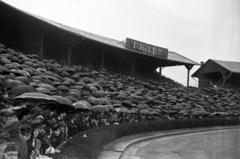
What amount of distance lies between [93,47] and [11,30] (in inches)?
344

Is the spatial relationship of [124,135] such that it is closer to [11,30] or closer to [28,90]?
[28,90]

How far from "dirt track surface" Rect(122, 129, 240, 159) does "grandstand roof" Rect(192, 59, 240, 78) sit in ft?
78.0

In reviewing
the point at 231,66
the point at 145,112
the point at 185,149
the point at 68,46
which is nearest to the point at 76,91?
the point at 145,112

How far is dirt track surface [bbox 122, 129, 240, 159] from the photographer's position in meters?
12.1

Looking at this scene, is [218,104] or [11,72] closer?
[11,72]

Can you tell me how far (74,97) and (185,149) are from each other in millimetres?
5893

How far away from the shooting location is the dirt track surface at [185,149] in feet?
39.7

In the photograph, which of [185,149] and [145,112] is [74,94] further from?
[185,149]

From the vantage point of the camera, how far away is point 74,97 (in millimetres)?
11914

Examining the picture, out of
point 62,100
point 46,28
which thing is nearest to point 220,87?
point 46,28

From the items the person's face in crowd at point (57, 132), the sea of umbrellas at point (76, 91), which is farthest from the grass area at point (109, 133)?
the sea of umbrellas at point (76, 91)

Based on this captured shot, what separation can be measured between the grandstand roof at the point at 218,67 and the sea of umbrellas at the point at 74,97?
802 cm

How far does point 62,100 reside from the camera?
28.2 feet

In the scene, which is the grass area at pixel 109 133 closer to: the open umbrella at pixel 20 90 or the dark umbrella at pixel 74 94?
the dark umbrella at pixel 74 94
